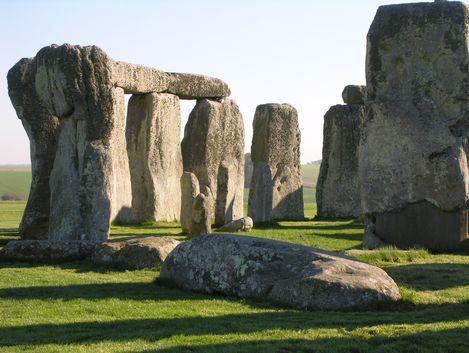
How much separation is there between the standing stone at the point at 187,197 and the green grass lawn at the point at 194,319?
789cm

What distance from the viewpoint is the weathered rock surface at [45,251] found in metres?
14.3

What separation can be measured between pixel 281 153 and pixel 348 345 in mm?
20566

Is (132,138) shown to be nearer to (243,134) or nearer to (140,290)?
(243,134)

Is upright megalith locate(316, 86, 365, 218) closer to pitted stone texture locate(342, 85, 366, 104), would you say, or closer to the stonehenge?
pitted stone texture locate(342, 85, 366, 104)

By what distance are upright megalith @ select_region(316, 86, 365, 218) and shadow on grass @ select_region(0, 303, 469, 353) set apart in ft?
63.2

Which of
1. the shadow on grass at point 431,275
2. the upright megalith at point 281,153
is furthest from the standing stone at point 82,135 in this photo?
the upright megalith at point 281,153

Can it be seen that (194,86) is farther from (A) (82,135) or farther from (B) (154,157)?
(A) (82,135)

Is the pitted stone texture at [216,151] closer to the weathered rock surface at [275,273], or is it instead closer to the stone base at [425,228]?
the stone base at [425,228]

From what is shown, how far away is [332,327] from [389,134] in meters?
8.68

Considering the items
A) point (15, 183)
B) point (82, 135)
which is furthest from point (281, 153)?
point (15, 183)

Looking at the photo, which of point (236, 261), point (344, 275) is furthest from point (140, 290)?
point (344, 275)

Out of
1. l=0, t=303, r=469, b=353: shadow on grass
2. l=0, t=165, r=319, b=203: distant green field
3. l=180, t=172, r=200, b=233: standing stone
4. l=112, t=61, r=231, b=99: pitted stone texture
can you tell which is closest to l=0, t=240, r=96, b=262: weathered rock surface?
l=0, t=303, r=469, b=353: shadow on grass

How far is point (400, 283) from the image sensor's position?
12.1m

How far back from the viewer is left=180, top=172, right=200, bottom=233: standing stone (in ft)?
70.0
